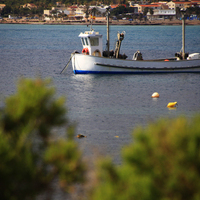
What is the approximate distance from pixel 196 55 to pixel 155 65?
3.51 m

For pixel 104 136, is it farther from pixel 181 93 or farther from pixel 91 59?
pixel 91 59

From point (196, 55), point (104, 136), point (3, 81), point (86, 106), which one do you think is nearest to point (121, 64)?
point (196, 55)

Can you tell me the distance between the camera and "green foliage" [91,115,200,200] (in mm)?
3209

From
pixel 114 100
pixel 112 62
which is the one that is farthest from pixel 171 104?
pixel 112 62

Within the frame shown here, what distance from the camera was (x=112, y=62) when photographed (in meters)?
29.3

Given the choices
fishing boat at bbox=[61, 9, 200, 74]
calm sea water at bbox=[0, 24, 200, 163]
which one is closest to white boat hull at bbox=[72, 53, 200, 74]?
fishing boat at bbox=[61, 9, 200, 74]

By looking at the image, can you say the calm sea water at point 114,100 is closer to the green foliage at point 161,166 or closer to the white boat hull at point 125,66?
the white boat hull at point 125,66

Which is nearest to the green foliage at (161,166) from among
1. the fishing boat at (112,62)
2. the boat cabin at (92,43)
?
the fishing boat at (112,62)

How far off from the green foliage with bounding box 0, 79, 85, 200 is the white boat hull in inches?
970

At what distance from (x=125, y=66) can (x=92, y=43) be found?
2.88 m

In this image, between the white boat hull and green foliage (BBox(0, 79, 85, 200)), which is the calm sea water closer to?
the white boat hull

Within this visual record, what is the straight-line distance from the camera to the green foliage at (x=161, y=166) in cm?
321

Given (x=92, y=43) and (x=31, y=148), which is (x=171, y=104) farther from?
(x=31, y=148)

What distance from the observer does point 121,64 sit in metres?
29.6
